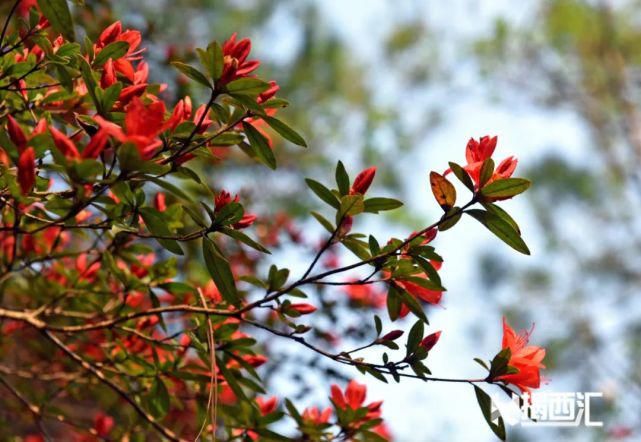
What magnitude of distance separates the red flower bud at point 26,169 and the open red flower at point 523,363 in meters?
0.53

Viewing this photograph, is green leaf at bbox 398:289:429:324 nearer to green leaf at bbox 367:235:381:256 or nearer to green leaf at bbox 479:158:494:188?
green leaf at bbox 367:235:381:256

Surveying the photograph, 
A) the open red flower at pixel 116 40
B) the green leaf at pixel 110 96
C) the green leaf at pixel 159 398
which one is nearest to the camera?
the green leaf at pixel 110 96

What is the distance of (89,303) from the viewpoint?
1162mm

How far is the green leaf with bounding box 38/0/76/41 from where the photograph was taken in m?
0.62

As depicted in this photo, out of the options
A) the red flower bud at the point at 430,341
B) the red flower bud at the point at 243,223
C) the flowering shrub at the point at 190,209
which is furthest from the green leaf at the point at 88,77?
the red flower bud at the point at 430,341

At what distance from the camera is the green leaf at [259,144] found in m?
0.81

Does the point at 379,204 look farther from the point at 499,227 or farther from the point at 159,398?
the point at 159,398

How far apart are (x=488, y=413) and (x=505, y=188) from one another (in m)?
0.26

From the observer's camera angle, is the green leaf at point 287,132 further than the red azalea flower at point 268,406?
No

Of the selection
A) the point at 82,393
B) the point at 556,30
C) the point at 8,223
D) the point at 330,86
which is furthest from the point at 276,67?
Result: the point at 8,223

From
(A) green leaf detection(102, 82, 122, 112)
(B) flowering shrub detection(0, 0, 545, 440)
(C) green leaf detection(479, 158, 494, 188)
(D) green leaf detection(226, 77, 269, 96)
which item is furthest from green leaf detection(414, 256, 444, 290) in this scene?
(A) green leaf detection(102, 82, 122, 112)

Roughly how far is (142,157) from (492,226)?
365 mm

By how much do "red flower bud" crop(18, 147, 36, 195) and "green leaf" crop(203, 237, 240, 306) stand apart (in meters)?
0.20

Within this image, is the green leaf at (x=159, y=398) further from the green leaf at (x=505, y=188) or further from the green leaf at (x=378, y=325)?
the green leaf at (x=505, y=188)
